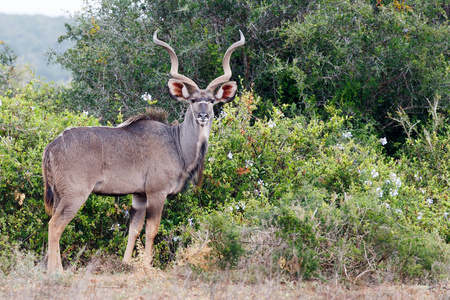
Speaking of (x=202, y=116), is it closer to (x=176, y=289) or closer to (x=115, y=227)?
(x=115, y=227)

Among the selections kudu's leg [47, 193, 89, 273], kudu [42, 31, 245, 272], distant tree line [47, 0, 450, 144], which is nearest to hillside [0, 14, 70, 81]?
distant tree line [47, 0, 450, 144]

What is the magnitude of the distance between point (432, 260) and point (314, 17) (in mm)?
4884

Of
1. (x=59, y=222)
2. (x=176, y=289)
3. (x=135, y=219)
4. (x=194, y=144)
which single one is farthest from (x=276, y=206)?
(x=59, y=222)

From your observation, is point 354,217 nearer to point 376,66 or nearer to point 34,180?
point 34,180

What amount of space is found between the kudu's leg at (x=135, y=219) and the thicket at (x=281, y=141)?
337 millimetres

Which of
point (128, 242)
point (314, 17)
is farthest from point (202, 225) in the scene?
point (314, 17)

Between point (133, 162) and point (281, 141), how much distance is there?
7.50 feet

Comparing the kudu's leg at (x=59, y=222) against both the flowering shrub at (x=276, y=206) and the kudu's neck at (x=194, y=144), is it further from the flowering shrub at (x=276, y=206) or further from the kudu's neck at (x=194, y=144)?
the kudu's neck at (x=194, y=144)

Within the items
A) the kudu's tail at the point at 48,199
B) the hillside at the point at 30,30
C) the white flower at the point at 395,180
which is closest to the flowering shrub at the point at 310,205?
the white flower at the point at 395,180

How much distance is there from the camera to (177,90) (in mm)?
6785

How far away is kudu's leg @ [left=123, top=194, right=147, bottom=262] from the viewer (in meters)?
6.32

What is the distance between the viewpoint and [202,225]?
18.3ft

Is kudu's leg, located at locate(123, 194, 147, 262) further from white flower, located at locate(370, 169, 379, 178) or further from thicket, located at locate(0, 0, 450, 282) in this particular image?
white flower, located at locate(370, 169, 379, 178)

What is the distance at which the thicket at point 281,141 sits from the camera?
213 inches
